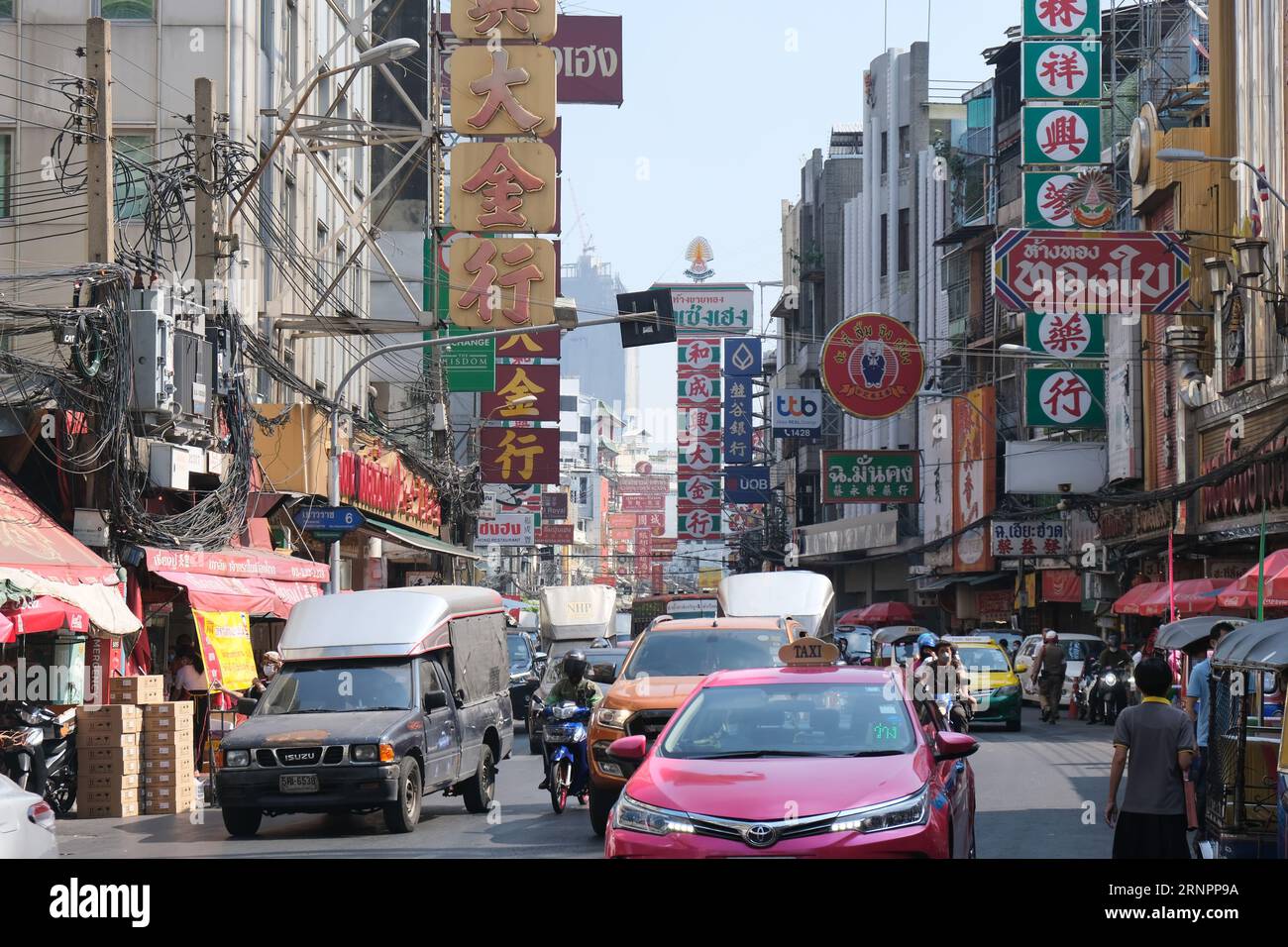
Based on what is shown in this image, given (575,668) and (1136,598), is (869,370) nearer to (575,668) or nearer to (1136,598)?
(1136,598)

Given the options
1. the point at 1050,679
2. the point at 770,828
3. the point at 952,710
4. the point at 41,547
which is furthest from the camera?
the point at 1050,679

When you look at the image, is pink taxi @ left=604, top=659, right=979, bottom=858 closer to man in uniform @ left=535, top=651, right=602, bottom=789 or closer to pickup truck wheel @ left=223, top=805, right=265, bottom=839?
pickup truck wheel @ left=223, top=805, right=265, bottom=839

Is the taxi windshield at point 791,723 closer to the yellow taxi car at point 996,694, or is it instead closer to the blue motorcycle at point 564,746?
the blue motorcycle at point 564,746

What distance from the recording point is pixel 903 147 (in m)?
81.6

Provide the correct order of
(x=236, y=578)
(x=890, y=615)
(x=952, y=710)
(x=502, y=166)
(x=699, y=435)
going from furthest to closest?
(x=699, y=435)
(x=890, y=615)
(x=502, y=166)
(x=236, y=578)
(x=952, y=710)

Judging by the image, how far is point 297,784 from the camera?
15562mm

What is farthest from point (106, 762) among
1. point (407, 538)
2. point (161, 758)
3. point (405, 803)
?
point (407, 538)

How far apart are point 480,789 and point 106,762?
3996 mm

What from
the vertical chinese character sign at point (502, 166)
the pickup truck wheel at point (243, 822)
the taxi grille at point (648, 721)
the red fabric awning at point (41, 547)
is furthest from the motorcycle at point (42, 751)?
the vertical chinese character sign at point (502, 166)

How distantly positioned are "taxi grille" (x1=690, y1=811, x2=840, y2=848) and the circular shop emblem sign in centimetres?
2830
